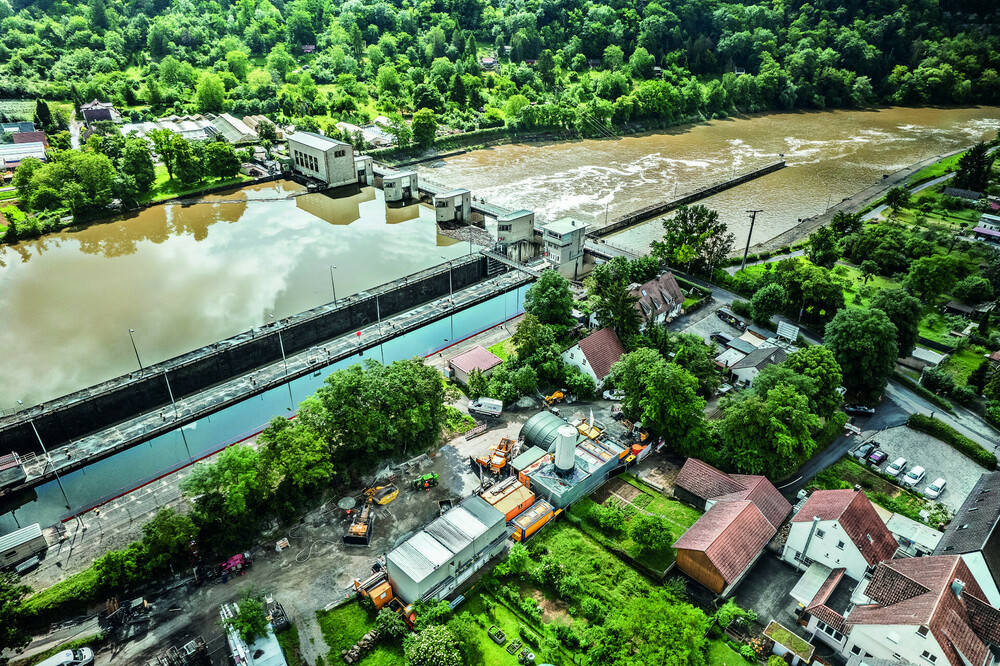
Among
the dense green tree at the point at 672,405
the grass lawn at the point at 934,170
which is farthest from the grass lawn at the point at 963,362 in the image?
the grass lawn at the point at 934,170

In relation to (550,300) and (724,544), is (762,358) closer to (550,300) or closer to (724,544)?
(550,300)

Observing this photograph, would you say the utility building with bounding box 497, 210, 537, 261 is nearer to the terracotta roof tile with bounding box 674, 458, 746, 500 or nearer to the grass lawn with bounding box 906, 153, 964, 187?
the terracotta roof tile with bounding box 674, 458, 746, 500

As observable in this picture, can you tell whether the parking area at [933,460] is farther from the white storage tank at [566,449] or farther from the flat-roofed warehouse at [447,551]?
the flat-roofed warehouse at [447,551]

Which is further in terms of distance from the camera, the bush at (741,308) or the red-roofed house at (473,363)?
the bush at (741,308)

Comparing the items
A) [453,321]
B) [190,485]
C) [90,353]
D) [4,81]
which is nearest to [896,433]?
[453,321]

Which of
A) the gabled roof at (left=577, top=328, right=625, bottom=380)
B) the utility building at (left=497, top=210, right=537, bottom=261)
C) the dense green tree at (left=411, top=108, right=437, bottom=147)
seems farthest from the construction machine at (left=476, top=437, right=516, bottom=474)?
the dense green tree at (left=411, top=108, right=437, bottom=147)

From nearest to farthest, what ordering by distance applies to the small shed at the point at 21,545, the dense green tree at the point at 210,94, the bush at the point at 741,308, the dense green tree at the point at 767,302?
the small shed at the point at 21,545 < the dense green tree at the point at 767,302 < the bush at the point at 741,308 < the dense green tree at the point at 210,94
